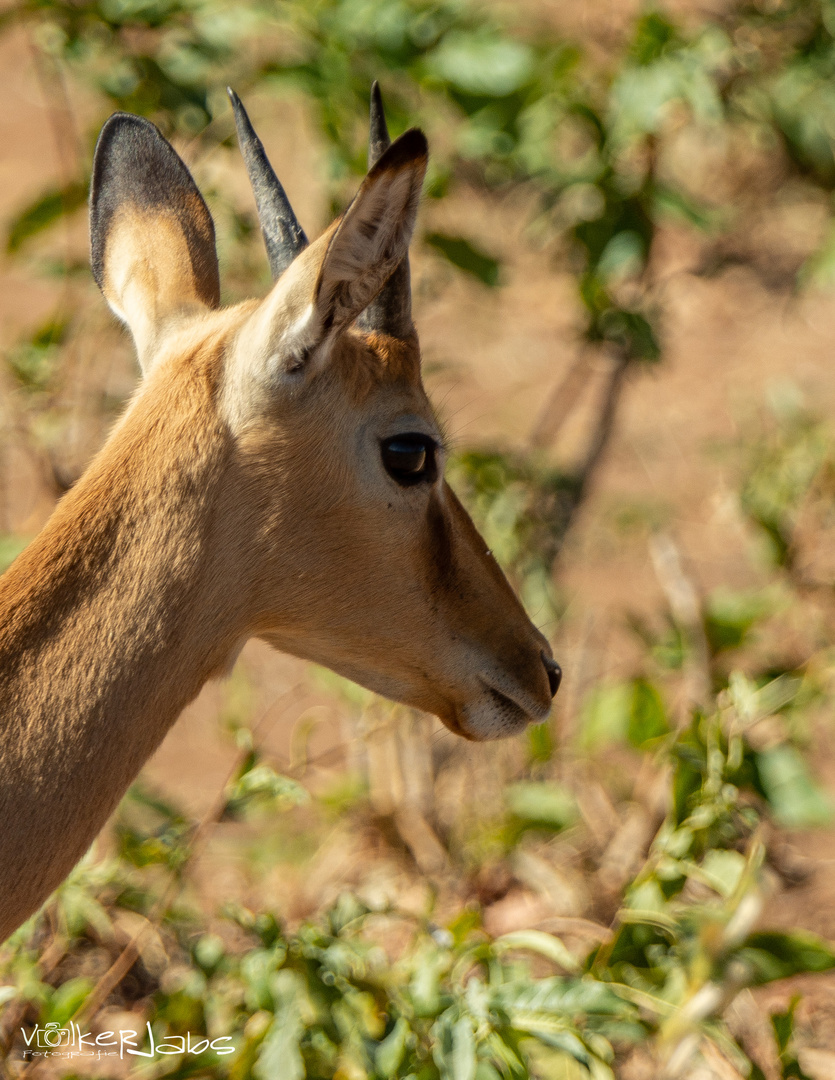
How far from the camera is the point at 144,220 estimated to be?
2609mm

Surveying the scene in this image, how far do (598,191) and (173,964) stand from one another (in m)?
2.85

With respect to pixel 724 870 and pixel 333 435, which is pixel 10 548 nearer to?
pixel 333 435

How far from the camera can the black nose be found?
8.59ft

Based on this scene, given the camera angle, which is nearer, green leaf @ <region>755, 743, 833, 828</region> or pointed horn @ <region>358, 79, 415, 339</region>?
pointed horn @ <region>358, 79, 415, 339</region>

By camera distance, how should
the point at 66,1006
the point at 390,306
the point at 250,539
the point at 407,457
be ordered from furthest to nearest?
the point at 66,1006 → the point at 390,306 → the point at 407,457 → the point at 250,539

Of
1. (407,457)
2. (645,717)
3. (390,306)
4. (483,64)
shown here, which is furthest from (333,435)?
(645,717)

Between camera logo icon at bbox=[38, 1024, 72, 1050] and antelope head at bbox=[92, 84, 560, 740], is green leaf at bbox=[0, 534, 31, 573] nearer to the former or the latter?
antelope head at bbox=[92, 84, 560, 740]

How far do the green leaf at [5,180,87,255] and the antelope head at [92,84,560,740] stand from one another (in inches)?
38.5

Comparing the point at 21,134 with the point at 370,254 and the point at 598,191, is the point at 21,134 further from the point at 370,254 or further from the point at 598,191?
the point at 370,254

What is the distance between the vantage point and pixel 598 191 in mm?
3922

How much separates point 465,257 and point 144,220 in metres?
1.42

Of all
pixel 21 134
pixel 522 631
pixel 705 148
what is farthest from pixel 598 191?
pixel 21 134

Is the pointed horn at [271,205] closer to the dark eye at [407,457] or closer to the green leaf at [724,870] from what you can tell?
the dark eye at [407,457]

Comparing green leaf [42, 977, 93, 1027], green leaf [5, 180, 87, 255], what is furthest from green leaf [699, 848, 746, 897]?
green leaf [5, 180, 87, 255]
